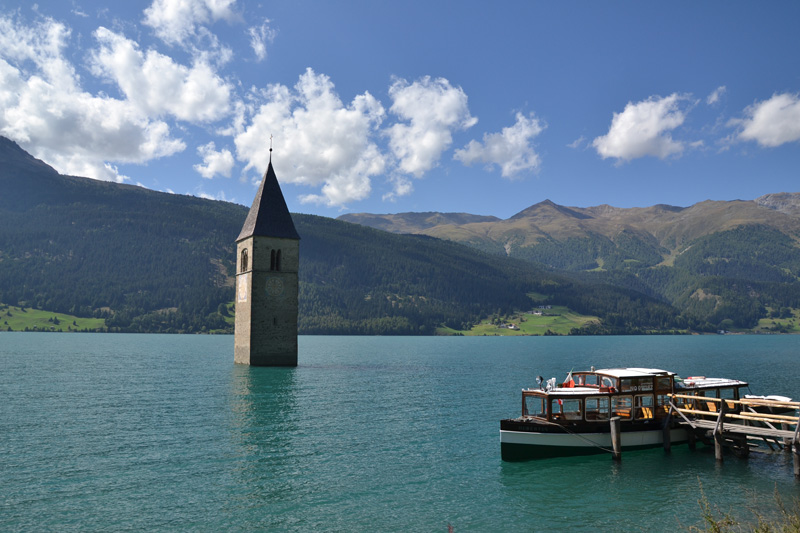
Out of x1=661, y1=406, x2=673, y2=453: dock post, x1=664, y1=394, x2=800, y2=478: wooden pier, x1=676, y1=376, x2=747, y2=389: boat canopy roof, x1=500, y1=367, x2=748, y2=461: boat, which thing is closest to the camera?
x1=664, y1=394, x2=800, y2=478: wooden pier

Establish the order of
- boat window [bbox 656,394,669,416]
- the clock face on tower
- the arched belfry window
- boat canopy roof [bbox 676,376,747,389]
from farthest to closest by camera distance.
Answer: the arched belfry window, the clock face on tower, boat canopy roof [bbox 676,376,747,389], boat window [bbox 656,394,669,416]

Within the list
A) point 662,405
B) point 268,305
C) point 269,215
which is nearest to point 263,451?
point 662,405

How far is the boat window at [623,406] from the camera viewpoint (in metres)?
36.7

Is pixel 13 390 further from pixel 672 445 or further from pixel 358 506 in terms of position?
pixel 672 445

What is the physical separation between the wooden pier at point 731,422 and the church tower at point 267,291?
51583 mm

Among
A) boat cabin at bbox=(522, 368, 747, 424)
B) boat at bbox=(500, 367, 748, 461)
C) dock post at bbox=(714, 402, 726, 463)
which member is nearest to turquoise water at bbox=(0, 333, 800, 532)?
boat at bbox=(500, 367, 748, 461)

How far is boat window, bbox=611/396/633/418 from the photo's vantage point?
120 ft

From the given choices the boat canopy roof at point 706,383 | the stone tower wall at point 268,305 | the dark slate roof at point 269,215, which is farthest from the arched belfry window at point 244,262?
the boat canopy roof at point 706,383

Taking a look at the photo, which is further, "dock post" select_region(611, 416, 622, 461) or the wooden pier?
"dock post" select_region(611, 416, 622, 461)

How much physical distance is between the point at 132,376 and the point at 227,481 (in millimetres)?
52531

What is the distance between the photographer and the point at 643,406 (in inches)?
1470

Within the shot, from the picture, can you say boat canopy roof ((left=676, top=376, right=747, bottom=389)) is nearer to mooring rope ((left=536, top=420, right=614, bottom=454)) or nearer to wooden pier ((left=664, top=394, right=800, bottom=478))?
wooden pier ((left=664, top=394, right=800, bottom=478))

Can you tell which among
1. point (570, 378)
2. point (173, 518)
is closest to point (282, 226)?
point (570, 378)

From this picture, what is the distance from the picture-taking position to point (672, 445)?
36875 millimetres
